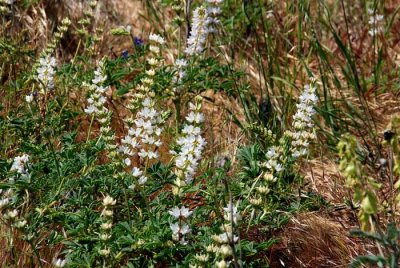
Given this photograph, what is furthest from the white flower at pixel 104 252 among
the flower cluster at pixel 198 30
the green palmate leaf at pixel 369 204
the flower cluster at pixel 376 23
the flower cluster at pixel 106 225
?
the flower cluster at pixel 376 23

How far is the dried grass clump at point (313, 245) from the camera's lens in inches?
99.5

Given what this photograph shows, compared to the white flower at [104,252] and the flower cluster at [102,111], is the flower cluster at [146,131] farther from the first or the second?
the white flower at [104,252]

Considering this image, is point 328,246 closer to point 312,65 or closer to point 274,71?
point 274,71

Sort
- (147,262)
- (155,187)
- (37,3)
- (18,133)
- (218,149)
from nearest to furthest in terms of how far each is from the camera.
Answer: (147,262) → (155,187) → (18,133) → (218,149) → (37,3)

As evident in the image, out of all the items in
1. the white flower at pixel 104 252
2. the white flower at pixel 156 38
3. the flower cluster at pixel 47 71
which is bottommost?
the white flower at pixel 104 252

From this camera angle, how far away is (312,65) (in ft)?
13.7

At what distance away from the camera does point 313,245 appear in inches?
101

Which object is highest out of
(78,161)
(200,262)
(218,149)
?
(218,149)

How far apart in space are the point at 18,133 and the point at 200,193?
793mm

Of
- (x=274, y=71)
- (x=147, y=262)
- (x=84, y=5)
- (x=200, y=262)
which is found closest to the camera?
(x=200, y=262)

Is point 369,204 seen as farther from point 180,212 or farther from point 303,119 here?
point 303,119

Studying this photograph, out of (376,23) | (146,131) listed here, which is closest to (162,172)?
(146,131)

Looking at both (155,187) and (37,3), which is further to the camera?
(37,3)

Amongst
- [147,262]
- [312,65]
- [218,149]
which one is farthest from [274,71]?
[147,262]
